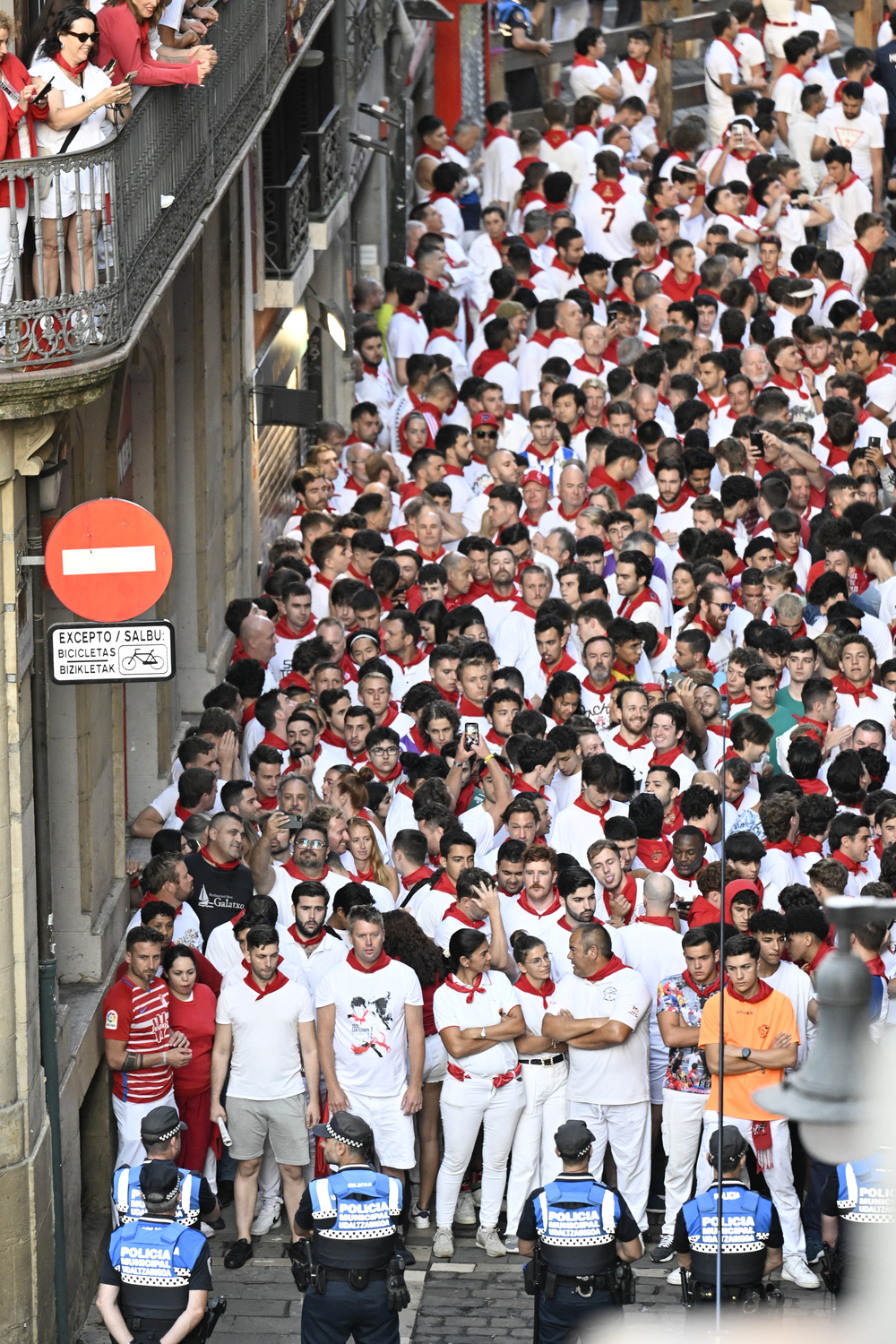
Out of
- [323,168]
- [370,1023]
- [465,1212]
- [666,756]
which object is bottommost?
[465,1212]

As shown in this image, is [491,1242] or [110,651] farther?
[491,1242]

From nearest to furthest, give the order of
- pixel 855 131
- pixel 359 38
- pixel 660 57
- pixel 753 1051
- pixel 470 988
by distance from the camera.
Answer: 1. pixel 753 1051
2. pixel 470 988
3. pixel 359 38
4. pixel 855 131
5. pixel 660 57

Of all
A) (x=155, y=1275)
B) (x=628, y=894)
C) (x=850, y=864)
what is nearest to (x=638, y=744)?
(x=628, y=894)

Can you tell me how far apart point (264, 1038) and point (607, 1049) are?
1.66m

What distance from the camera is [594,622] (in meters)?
15.0

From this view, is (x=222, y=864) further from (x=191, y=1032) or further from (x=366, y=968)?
(x=366, y=968)

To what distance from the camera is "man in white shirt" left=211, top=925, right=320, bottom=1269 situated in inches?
458

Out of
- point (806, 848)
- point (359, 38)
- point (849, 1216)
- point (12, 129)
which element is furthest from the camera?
point (359, 38)

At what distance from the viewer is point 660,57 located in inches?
1237

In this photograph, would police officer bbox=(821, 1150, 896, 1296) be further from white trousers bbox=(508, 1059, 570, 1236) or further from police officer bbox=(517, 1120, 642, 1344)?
white trousers bbox=(508, 1059, 570, 1236)

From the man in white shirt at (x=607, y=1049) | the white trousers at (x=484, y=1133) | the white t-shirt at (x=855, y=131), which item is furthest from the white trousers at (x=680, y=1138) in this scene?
the white t-shirt at (x=855, y=131)

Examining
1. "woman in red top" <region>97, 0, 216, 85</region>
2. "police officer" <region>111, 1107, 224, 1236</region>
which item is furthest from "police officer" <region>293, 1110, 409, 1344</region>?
"woman in red top" <region>97, 0, 216, 85</region>

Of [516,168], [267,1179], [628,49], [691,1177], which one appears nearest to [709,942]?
[691,1177]

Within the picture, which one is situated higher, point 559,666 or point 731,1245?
point 559,666
